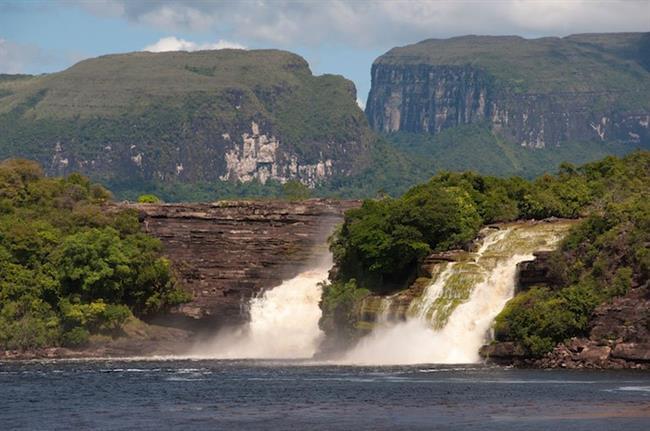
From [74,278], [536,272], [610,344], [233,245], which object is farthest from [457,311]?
[233,245]

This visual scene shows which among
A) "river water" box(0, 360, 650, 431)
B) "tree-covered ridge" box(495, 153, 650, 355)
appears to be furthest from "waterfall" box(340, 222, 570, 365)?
"river water" box(0, 360, 650, 431)

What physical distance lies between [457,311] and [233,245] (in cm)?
4302

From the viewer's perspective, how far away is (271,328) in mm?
165625

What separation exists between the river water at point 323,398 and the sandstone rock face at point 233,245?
3591 cm

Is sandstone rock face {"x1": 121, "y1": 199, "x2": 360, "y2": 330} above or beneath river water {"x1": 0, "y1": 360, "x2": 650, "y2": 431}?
above

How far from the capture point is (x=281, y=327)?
166 metres

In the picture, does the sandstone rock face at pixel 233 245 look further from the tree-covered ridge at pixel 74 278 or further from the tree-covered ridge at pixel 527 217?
the tree-covered ridge at pixel 527 217

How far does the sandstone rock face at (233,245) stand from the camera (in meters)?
169

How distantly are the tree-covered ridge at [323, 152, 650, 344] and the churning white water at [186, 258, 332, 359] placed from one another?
532 centimetres

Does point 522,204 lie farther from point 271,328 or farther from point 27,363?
point 27,363

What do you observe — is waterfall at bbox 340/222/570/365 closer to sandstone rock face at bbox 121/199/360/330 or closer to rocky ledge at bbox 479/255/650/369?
→ rocky ledge at bbox 479/255/650/369

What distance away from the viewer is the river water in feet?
304

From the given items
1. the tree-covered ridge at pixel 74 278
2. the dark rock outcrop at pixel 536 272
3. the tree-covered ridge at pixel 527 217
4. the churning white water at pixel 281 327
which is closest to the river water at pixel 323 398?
the tree-covered ridge at pixel 527 217

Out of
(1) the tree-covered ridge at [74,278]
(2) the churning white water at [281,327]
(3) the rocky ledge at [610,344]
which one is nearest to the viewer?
(3) the rocky ledge at [610,344]
